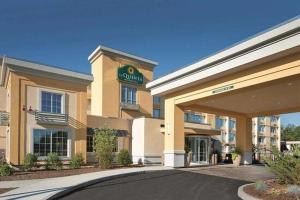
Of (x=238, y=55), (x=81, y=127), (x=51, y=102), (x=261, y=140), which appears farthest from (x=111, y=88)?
(x=261, y=140)

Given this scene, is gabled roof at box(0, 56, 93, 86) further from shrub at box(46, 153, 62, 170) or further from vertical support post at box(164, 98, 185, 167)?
vertical support post at box(164, 98, 185, 167)

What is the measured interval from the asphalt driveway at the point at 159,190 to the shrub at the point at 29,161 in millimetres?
8023

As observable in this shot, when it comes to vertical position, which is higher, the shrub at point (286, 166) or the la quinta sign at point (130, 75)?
the la quinta sign at point (130, 75)

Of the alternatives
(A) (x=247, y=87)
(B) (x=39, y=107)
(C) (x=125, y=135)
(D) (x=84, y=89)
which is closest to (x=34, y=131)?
(B) (x=39, y=107)

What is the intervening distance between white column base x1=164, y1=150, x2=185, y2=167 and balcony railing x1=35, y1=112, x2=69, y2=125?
781 centimetres

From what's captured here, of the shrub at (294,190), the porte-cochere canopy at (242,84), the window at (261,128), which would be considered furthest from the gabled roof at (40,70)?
the window at (261,128)

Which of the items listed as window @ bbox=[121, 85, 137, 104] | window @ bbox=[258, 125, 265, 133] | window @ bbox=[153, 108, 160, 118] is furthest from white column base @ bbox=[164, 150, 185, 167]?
window @ bbox=[258, 125, 265, 133]

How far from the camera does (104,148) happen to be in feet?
74.3

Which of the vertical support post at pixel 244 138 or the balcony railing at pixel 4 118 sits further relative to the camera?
the vertical support post at pixel 244 138

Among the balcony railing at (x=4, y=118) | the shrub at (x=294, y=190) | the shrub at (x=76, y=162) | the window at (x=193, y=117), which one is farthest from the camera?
the window at (x=193, y=117)

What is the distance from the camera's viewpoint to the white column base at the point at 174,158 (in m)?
22.7

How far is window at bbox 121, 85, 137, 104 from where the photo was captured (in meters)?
36.1

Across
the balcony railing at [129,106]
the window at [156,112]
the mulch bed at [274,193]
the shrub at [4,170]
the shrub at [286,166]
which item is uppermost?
the balcony railing at [129,106]

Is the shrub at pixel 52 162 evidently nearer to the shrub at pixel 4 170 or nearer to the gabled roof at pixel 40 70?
the shrub at pixel 4 170
